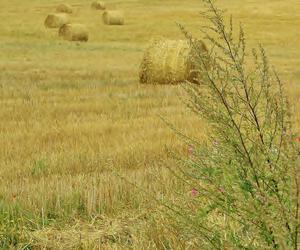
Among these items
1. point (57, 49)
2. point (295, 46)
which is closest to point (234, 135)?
point (57, 49)

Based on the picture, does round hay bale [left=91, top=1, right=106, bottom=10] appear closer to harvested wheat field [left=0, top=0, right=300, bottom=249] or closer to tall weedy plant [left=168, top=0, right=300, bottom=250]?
harvested wheat field [left=0, top=0, right=300, bottom=249]

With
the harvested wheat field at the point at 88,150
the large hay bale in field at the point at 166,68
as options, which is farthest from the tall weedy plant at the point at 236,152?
the large hay bale in field at the point at 166,68

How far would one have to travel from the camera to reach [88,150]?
272 inches

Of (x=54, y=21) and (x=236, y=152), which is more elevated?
(x=236, y=152)

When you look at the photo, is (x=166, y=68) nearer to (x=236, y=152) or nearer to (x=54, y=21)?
(x=236, y=152)

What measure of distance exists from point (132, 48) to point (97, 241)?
80.8ft

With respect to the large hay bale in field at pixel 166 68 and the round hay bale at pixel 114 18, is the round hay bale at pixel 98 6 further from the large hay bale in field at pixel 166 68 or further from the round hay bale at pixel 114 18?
the large hay bale in field at pixel 166 68

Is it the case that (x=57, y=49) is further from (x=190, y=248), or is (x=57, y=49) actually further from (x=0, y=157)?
(x=190, y=248)

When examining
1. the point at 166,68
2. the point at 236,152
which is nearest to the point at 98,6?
the point at 166,68

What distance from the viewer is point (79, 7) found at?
51.4 m

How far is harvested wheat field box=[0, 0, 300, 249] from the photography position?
3977 millimetres

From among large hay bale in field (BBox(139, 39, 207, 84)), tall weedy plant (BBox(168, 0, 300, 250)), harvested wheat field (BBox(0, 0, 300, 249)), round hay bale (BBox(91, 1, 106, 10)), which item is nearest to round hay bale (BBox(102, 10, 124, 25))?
round hay bale (BBox(91, 1, 106, 10))

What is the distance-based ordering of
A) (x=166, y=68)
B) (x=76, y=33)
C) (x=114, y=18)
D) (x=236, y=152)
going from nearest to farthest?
(x=236, y=152), (x=166, y=68), (x=76, y=33), (x=114, y=18)

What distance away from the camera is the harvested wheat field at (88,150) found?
13.0 ft
